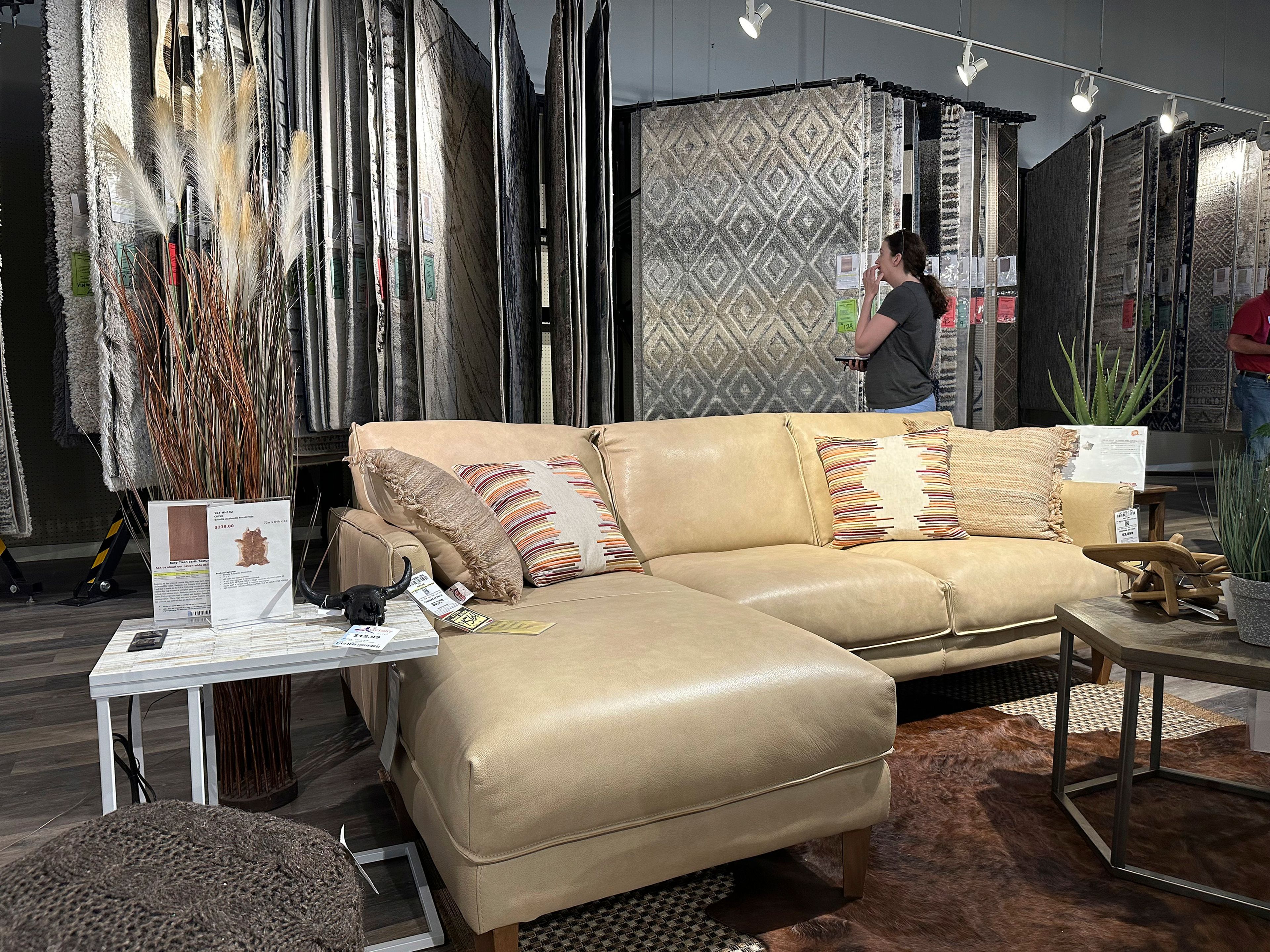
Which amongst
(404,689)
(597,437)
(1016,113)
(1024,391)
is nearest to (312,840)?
(404,689)

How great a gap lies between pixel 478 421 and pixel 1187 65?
Answer: 828 centimetres

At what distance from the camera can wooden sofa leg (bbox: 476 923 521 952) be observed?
4.16 feet

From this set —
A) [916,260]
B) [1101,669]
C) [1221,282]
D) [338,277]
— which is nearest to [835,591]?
[1101,669]

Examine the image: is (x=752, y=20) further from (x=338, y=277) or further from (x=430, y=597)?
(x=430, y=597)

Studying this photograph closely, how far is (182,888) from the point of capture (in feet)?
2.70

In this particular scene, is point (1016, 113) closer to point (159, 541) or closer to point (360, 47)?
point (360, 47)

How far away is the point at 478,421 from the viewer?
7.61 feet

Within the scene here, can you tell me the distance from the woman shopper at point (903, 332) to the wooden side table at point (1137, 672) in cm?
169

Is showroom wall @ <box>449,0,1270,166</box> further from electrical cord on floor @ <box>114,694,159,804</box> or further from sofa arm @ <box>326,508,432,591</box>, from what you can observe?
electrical cord on floor @ <box>114,694,159,804</box>

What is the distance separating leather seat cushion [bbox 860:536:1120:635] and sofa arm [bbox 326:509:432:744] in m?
1.43

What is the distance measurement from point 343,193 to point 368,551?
166cm

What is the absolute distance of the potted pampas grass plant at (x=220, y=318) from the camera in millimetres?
1453

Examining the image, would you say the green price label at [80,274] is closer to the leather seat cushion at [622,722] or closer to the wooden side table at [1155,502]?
Answer: the leather seat cushion at [622,722]

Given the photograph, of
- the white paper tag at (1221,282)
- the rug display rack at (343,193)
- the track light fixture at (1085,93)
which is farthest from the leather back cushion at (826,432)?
the white paper tag at (1221,282)
